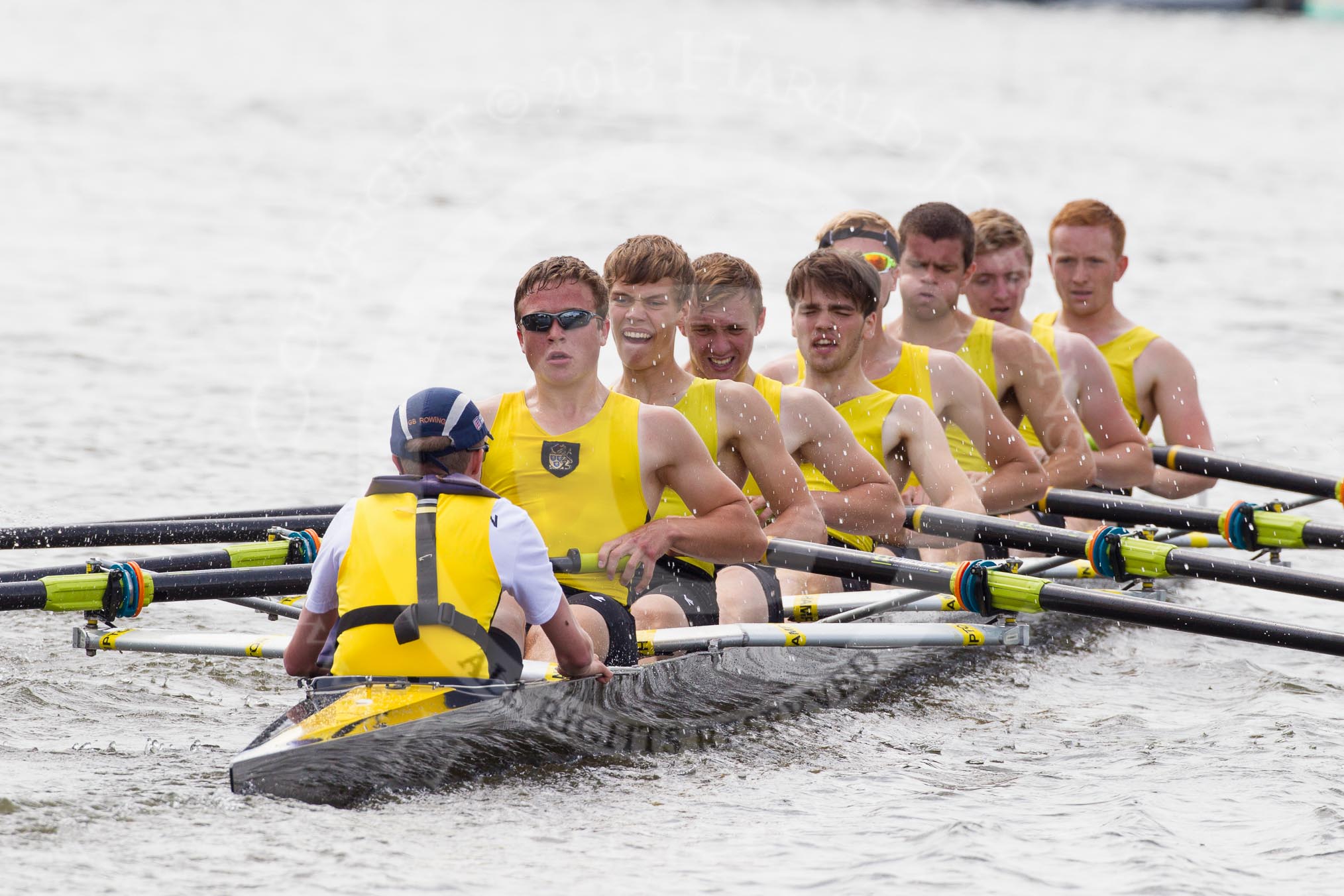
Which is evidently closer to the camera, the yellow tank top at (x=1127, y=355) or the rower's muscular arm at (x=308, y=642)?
the rower's muscular arm at (x=308, y=642)

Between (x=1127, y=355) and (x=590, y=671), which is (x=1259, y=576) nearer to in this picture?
(x=590, y=671)

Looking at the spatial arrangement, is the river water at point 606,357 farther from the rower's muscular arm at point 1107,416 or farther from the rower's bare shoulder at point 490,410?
the rower's bare shoulder at point 490,410

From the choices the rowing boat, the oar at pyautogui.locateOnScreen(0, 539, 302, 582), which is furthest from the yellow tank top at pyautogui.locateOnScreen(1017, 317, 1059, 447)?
the oar at pyautogui.locateOnScreen(0, 539, 302, 582)

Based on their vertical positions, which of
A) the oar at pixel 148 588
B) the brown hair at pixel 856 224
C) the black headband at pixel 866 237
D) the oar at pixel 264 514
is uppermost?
the brown hair at pixel 856 224

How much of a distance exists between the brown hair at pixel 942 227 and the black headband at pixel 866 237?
0.06 metres

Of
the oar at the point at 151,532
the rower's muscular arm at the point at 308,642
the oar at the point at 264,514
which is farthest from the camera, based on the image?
the oar at the point at 264,514

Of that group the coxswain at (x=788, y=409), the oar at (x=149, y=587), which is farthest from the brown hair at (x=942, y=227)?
the oar at (x=149, y=587)

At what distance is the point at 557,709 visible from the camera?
16.7ft

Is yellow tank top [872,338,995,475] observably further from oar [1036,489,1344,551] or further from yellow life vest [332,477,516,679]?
yellow life vest [332,477,516,679]

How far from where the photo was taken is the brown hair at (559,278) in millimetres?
5555

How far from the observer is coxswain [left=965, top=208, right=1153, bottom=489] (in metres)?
8.74

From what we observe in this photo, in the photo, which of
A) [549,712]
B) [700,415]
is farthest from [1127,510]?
[549,712]

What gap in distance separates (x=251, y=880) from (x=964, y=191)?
70.9 ft

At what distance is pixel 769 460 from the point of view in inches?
254
